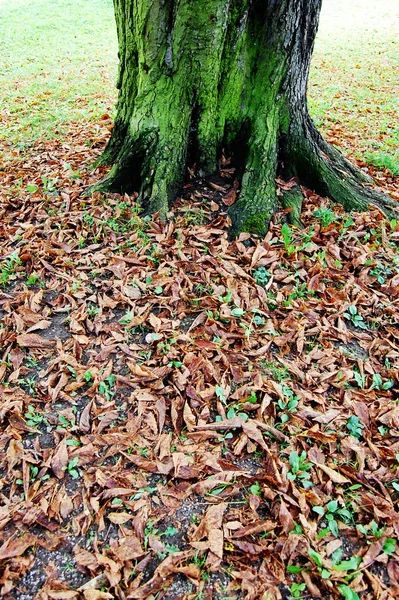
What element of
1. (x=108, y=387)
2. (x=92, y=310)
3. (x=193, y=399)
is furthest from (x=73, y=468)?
(x=92, y=310)

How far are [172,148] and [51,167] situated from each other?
171cm

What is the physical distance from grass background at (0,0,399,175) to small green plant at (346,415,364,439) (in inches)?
145

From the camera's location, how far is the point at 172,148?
3.88 m

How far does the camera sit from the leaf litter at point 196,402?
204 centimetres

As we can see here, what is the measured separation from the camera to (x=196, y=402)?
2.65 m

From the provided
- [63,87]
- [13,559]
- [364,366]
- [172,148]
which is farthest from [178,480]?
[63,87]

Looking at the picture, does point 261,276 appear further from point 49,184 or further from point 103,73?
point 103,73

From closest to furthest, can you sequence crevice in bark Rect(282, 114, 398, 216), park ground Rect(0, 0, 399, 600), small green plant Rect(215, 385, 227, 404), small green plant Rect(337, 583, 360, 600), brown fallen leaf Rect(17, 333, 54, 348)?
small green plant Rect(337, 583, 360, 600)
park ground Rect(0, 0, 399, 600)
small green plant Rect(215, 385, 227, 404)
brown fallen leaf Rect(17, 333, 54, 348)
crevice in bark Rect(282, 114, 398, 216)

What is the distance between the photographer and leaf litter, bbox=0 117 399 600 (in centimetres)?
204

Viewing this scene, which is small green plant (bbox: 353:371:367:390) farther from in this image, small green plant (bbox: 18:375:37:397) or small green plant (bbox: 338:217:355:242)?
small green plant (bbox: 18:375:37:397)

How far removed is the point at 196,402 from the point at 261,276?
3.96 feet

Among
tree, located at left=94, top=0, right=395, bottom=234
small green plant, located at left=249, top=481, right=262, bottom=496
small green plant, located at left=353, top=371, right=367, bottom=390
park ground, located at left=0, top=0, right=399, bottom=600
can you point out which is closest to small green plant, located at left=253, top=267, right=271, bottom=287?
park ground, located at left=0, top=0, right=399, bottom=600

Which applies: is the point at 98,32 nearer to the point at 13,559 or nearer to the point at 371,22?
the point at 371,22

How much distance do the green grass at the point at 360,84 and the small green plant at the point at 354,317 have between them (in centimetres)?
277
